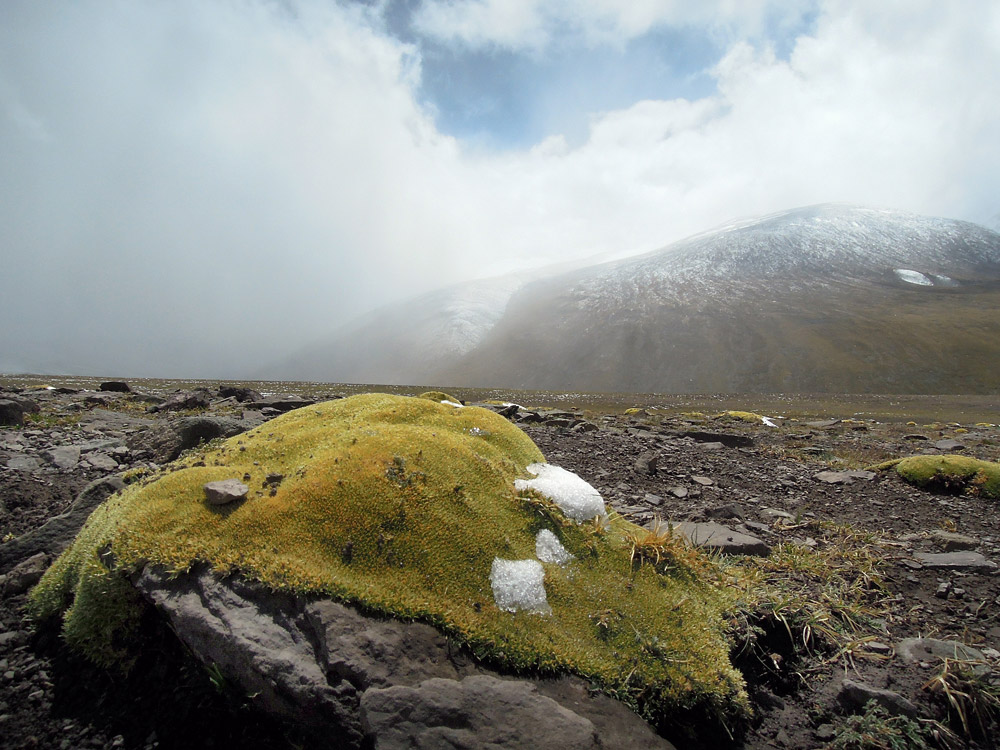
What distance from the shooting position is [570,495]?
6.76 metres

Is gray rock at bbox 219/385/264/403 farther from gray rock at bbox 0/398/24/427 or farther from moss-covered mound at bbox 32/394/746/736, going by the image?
moss-covered mound at bbox 32/394/746/736

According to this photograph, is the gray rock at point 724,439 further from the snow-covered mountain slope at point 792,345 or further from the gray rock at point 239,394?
the snow-covered mountain slope at point 792,345

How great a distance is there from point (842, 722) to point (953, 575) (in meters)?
5.30

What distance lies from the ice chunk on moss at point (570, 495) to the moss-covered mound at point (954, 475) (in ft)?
41.9

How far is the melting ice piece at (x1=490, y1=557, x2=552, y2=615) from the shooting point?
521cm

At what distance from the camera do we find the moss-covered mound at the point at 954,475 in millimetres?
12961

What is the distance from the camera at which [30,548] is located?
6.99 metres

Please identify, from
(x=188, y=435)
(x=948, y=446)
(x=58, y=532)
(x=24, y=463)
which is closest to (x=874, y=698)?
(x=58, y=532)

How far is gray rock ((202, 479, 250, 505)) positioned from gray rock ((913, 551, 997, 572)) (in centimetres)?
1138

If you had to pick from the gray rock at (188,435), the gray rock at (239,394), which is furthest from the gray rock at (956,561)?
the gray rock at (239,394)

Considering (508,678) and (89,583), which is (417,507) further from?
(89,583)

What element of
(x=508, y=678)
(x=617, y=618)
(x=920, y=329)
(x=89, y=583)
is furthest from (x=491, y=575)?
(x=920, y=329)

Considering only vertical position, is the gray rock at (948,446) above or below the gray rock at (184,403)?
below

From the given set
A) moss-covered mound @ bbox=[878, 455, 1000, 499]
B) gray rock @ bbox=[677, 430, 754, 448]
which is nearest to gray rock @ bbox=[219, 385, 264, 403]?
gray rock @ bbox=[677, 430, 754, 448]
